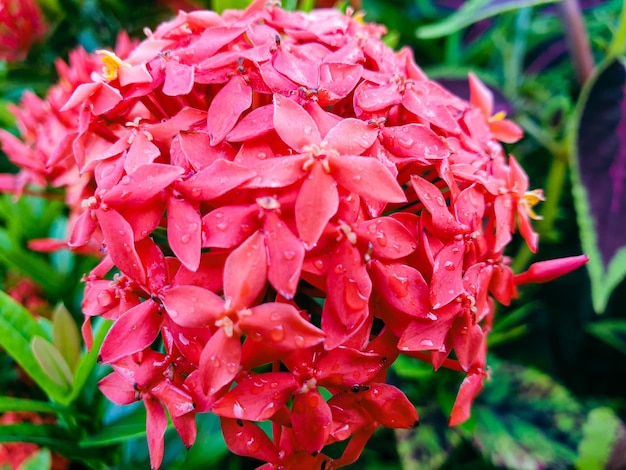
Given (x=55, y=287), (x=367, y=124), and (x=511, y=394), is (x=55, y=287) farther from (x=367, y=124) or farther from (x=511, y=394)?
(x=511, y=394)

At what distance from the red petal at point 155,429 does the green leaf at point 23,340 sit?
7.7 inches

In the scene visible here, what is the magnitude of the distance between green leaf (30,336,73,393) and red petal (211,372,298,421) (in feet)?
0.87

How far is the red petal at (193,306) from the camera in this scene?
41 cm

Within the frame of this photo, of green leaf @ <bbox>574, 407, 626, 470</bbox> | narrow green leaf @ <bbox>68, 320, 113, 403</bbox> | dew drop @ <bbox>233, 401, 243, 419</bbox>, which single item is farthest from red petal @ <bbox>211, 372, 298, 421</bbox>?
green leaf @ <bbox>574, 407, 626, 470</bbox>

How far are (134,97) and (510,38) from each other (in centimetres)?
87

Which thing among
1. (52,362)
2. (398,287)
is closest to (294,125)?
(398,287)

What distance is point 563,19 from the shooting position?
3.07ft

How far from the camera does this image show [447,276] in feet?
1.50

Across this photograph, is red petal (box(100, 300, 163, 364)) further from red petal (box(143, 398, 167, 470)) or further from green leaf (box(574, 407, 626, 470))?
green leaf (box(574, 407, 626, 470))

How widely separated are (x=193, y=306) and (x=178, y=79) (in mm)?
211

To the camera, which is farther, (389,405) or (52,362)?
(52,362)

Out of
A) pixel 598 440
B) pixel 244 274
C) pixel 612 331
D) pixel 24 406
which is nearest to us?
pixel 244 274

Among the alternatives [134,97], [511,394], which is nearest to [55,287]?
[134,97]

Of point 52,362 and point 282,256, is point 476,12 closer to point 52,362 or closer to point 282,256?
point 282,256
